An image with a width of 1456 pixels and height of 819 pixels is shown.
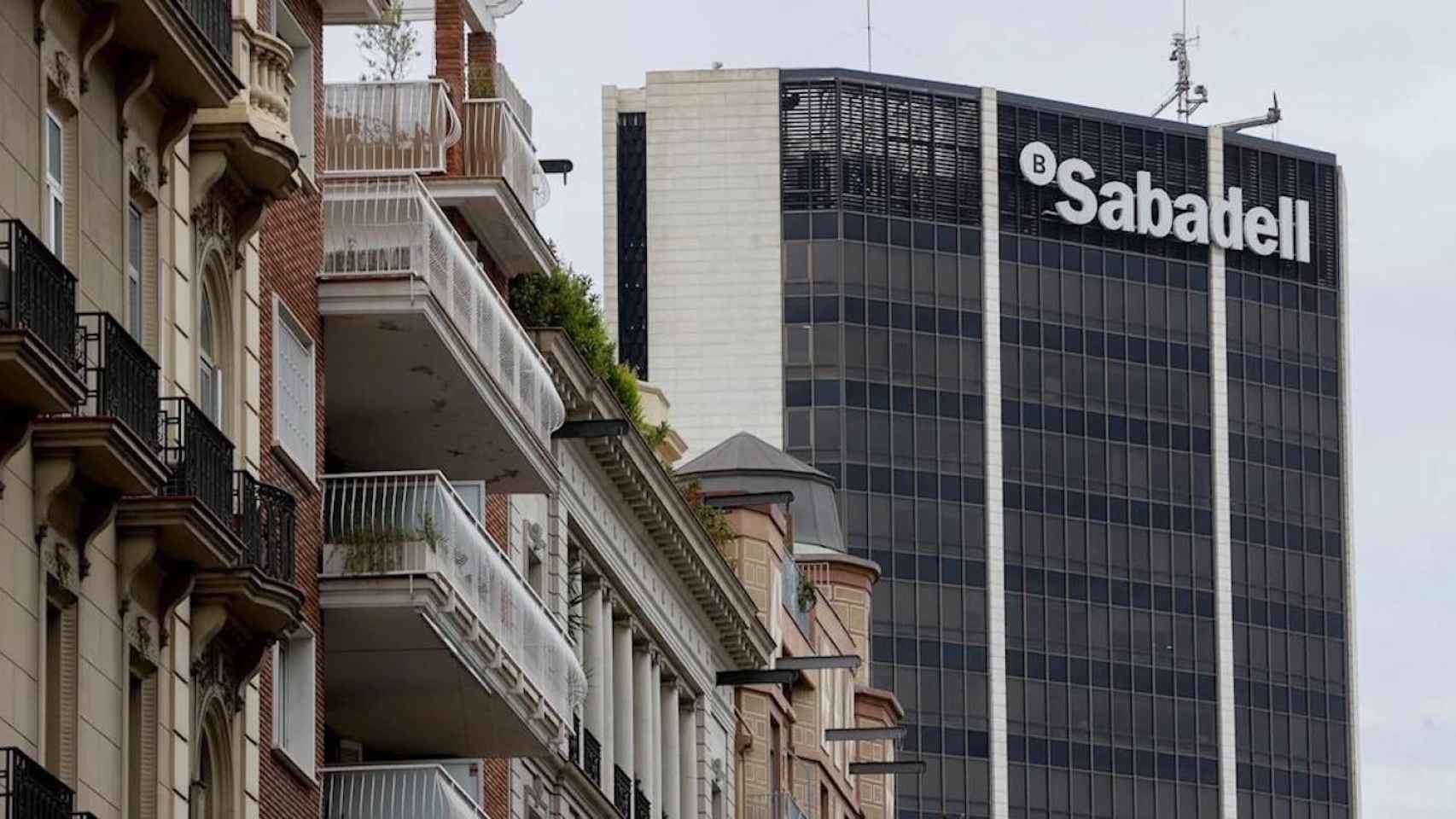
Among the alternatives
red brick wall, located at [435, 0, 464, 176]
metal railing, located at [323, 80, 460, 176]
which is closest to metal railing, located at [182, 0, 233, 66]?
metal railing, located at [323, 80, 460, 176]

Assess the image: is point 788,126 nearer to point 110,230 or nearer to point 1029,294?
point 1029,294

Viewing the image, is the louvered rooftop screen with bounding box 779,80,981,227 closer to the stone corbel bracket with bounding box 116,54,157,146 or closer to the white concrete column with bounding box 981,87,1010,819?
the white concrete column with bounding box 981,87,1010,819

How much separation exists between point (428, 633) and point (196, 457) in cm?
819

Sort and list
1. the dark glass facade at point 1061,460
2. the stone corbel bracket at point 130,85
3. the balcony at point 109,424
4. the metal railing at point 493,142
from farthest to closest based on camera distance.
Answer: the dark glass facade at point 1061,460 < the metal railing at point 493,142 < the stone corbel bracket at point 130,85 < the balcony at point 109,424

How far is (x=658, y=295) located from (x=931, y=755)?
19.5 meters

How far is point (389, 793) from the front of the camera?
38156 millimetres

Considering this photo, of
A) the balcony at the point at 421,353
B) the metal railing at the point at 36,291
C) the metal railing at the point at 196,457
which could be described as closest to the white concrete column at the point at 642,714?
the balcony at the point at 421,353

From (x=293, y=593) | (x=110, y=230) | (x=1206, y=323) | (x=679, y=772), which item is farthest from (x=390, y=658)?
(x=1206, y=323)

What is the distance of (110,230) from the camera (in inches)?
1161

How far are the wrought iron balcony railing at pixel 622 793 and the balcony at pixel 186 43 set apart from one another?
74.0ft

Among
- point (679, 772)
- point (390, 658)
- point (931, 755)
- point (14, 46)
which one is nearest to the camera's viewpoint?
point (14, 46)

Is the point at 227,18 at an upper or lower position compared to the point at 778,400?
lower

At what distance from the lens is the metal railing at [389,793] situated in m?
38.0

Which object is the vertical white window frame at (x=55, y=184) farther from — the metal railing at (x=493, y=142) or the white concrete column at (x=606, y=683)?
the white concrete column at (x=606, y=683)
